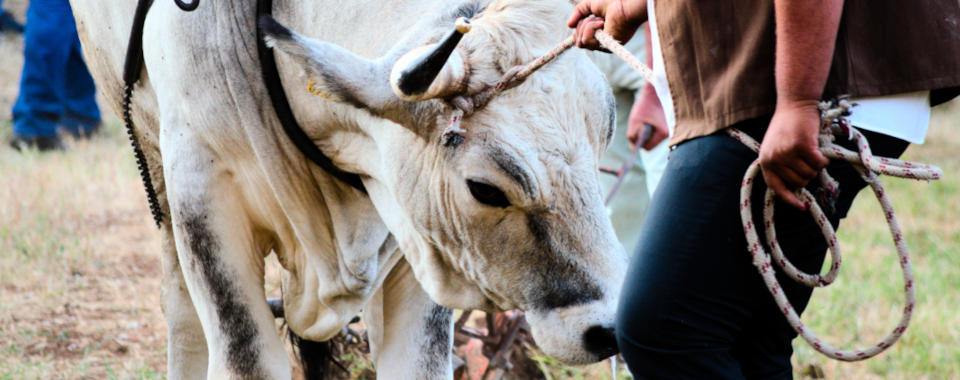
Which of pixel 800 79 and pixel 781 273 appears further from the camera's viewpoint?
pixel 781 273

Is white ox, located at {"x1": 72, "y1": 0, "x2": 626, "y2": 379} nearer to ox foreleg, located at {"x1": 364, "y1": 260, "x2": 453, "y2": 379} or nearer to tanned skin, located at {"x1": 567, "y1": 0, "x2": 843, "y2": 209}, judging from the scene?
ox foreleg, located at {"x1": 364, "y1": 260, "x2": 453, "y2": 379}

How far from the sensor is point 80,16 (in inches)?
147

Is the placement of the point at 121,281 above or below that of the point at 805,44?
below

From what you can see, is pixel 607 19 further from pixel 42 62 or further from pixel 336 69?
pixel 42 62

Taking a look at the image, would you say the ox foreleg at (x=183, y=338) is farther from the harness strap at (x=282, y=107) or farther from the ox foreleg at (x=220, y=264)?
the harness strap at (x=282, y=107)

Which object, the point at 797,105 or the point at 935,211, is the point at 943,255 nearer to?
the point at 935,211

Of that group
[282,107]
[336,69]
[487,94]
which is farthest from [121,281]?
[487,94]

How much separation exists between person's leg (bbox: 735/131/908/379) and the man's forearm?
0.57 feet

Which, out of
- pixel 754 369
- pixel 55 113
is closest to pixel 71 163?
pixel 55 113

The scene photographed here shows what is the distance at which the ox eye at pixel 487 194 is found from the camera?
2471mm

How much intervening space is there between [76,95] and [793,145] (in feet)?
26.1

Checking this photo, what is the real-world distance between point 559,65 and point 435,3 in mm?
383

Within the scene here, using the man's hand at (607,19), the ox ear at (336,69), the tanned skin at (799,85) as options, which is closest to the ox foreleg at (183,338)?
the ox ear at (336,69)

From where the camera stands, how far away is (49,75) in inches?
334
